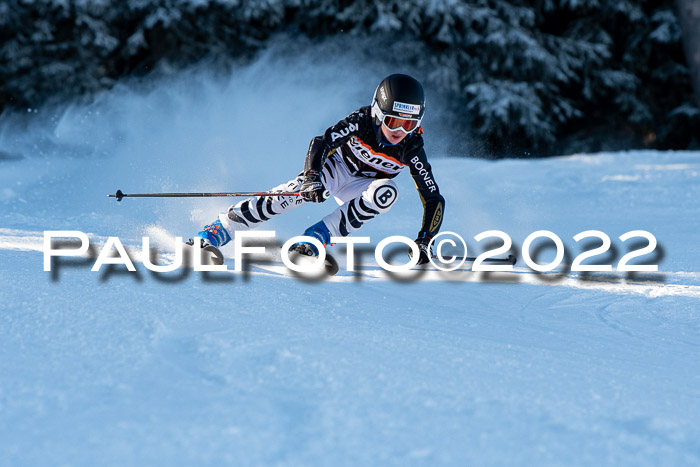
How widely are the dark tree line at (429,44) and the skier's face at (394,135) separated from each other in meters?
8.82

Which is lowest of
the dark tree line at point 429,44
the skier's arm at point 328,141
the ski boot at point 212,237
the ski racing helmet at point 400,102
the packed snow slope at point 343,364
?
the packed snow slope at point 343,364

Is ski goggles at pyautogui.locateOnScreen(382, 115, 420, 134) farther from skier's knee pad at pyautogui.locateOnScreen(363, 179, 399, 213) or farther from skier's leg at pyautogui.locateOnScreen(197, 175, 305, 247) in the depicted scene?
skier's leg at pyautogui.locateOnScreen(197, 175, 305, 247)

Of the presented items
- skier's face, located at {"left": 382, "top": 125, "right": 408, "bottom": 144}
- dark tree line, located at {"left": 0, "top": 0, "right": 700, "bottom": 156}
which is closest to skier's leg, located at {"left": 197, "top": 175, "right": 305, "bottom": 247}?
skier's face, located at {"left": 382, "top": 125, "right": 408, "bottom": 144}

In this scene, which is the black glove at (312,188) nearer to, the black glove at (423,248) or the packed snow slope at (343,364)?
the packed snow slope at (343,364)

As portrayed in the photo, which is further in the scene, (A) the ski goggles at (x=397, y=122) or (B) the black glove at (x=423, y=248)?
(B) the black glove at (x=423, y=248)

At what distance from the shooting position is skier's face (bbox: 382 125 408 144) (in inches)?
145

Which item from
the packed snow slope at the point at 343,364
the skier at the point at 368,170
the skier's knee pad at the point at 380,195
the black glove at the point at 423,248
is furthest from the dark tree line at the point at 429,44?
the black glove at the point at 423,248

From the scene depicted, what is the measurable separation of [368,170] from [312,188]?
0.56 meters

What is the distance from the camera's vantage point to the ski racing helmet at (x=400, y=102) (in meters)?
3.56

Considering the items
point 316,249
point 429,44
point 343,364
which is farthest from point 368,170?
point 429,44

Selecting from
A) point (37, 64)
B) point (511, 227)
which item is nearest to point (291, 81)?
point (37, 64)

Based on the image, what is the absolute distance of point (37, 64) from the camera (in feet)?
41.3

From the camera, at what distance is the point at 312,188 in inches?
140

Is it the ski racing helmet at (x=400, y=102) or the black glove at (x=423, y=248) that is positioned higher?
the ski racing helmet at (x=400, y=102)
